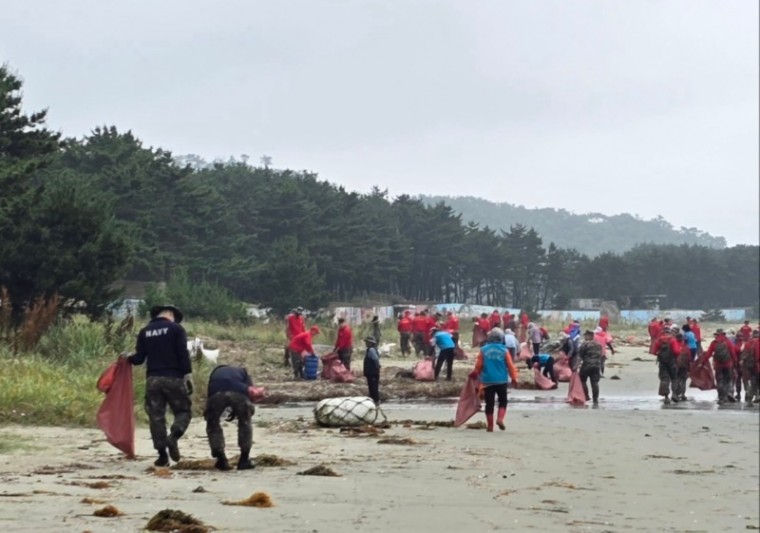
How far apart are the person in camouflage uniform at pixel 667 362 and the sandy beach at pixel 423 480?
5.30m

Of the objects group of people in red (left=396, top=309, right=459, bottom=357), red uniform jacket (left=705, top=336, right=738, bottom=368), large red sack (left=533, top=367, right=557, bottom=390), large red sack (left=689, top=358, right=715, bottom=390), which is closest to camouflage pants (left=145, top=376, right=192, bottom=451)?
red uniform jacket (left=705, top=336, right=738, bottom=368)

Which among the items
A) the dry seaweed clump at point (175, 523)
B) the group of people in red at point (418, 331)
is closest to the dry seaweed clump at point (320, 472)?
the dry seaweed clump at point (175, 523)

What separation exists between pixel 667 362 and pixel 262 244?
166 ft

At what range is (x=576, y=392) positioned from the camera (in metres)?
22.9

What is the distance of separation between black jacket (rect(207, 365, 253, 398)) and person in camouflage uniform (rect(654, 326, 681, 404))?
45.7 ft

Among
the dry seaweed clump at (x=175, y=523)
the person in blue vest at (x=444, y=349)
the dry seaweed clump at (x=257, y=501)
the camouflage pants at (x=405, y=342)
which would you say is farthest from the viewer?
the camouflage pants at (x=405, y=342)

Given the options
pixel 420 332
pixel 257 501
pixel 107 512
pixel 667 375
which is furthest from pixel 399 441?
pixel 420 332

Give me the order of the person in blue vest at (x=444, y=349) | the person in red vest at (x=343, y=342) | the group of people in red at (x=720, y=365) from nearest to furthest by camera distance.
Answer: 1. the group of people in red at (x=720, y=365)
2. the person in red vest at (x=343, y=342)
3. the person in blue vest at (x=444, y=349)

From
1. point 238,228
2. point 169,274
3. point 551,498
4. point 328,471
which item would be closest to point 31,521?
point 328,471

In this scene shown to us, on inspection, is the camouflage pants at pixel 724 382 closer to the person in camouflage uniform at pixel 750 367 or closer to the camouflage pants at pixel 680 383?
the person in camouflage uniform at pixel 750 367

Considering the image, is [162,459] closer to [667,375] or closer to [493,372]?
[493,372]

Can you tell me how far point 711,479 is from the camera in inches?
462

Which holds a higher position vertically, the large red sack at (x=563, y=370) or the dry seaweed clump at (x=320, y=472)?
the large red sack at (x=563, y=370)

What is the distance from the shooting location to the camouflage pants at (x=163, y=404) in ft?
37.6
